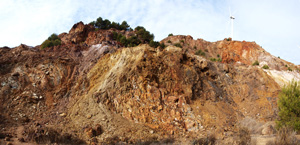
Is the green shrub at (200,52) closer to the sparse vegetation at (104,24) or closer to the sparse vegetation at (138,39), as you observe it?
the sparse vegetation at (138,39)

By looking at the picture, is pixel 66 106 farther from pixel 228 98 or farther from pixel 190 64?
pixel 228 98

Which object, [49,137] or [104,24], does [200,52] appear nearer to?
[104,24]

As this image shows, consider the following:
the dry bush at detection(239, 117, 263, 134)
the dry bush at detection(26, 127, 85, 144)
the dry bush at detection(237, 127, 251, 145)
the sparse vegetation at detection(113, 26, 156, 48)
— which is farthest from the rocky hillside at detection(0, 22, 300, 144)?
the sparse vegetation at detection(113, 26, 156, 48)

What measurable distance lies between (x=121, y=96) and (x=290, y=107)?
11.3 metres

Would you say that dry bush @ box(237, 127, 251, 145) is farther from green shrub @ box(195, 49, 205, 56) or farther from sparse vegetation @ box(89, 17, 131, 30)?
sparse vegetation @ box(89, 17, 131, 30)

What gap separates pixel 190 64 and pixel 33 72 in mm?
13723

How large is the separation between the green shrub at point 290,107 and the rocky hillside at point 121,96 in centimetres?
331

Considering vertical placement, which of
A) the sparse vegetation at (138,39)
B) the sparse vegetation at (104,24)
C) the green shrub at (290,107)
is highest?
the sparse vegetation at (104,24)

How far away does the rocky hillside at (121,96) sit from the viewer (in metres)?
13.4

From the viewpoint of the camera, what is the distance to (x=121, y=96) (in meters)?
15.5

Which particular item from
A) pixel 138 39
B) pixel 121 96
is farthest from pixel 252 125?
pixel 138 39

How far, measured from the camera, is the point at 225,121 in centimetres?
1560

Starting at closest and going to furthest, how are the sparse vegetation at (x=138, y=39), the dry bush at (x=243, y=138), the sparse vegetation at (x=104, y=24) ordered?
the dry bush at (x=243, y=138) → the sparse vegetation at (x=138, y=39) → the sparse vegetation at (x=104, y=24)

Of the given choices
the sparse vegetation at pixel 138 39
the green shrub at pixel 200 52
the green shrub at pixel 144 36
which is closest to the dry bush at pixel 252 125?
the sparse vegetation at pixel 138 39
